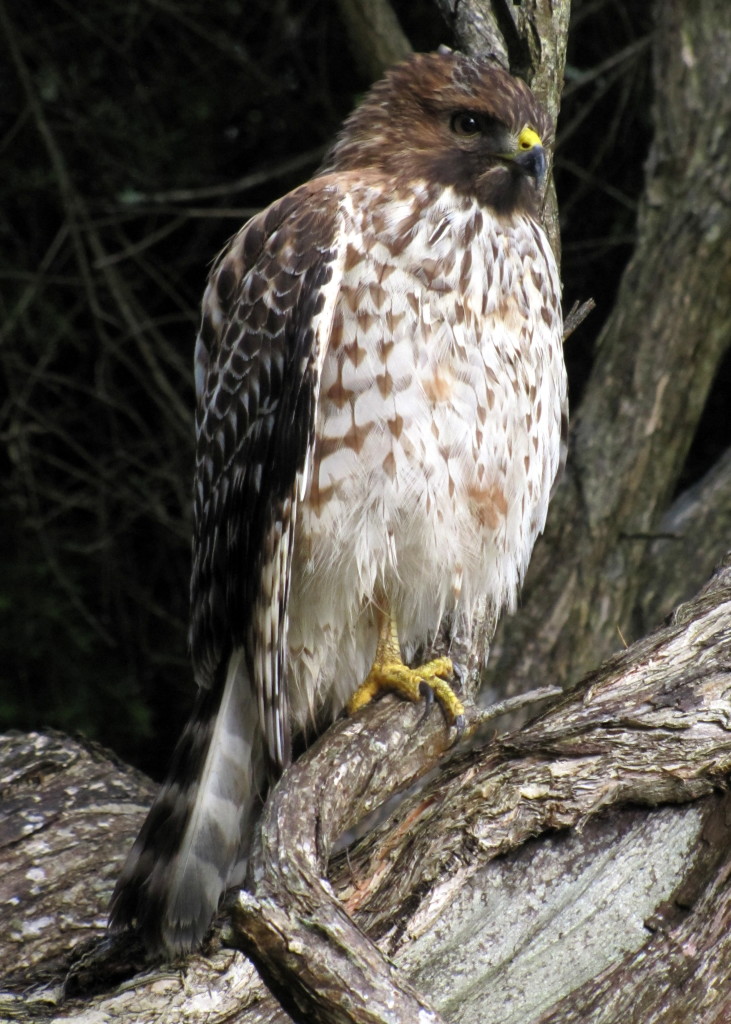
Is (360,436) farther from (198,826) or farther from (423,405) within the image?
(198,826)

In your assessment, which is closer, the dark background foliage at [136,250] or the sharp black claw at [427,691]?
the sharp black claw at [427,691]

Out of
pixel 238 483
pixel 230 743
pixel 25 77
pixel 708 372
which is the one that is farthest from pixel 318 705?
pixel 25 77

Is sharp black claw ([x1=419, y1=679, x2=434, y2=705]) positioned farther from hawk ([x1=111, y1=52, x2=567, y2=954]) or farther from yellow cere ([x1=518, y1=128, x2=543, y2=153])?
yellow cere ([x1=518, y1=128, x2=543, y2=153])

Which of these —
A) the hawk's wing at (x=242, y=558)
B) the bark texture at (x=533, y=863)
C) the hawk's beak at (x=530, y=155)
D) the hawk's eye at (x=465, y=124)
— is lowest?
the bark texture at (x=533, y=863)

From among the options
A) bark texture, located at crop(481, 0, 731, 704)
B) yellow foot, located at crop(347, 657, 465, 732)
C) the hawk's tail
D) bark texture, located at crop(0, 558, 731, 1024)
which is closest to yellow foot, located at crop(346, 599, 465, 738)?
yellow foot, located at crop(347, 657, 465, 732)

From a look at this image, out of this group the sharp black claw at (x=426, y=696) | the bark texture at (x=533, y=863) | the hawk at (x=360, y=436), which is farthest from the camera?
the sharp black claw at (x=426, y=696)

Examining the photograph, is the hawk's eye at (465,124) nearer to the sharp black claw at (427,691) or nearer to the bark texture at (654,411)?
the sharp black claw at (427,691)

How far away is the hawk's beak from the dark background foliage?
6.48 ft

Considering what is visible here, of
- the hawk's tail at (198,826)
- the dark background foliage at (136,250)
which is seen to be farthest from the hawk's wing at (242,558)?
the dark background foliage at (136,250)

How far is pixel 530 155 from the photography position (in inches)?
111

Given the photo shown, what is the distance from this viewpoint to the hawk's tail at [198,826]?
2.49 m

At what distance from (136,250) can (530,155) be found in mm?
2221

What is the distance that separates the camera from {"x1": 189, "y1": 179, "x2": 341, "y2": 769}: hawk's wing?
2.66 meters

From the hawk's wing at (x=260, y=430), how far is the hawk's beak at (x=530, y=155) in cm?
45
